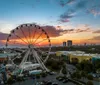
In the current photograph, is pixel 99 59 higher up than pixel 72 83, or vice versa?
pixel 99 59

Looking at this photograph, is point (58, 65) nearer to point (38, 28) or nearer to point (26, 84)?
point (38, 28)

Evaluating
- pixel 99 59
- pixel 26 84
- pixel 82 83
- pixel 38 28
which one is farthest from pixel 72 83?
pixel 99 59

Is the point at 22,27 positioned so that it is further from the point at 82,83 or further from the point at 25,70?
the point at 82,83

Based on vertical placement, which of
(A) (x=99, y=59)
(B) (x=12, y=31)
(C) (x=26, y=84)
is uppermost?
(B) (x=12, y=31)

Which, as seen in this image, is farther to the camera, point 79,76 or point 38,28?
point 38,28

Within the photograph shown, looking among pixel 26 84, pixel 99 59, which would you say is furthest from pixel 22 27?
pixel 99 59

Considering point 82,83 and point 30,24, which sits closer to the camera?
point 82,83

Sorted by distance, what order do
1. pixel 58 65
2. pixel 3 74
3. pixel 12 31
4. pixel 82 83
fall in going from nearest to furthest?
1. pixel 82 83
2. pixel 3 74
3. pixel 12 31
4. pixel 58 65

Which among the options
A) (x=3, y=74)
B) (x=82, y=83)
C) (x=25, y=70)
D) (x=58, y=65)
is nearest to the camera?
(x=82, y=83)

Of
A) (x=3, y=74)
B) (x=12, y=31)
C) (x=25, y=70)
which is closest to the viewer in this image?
(x=3, y=74)
